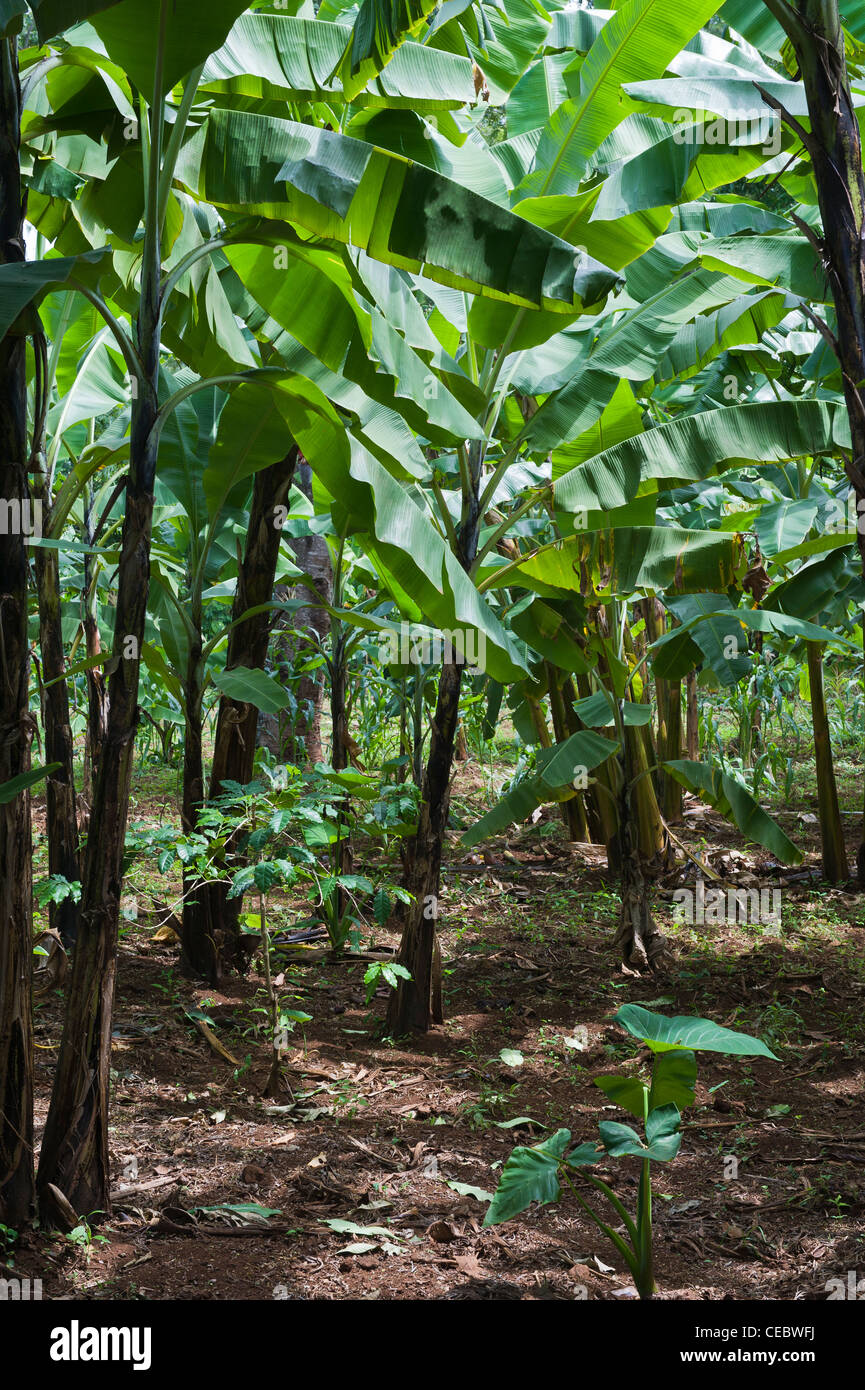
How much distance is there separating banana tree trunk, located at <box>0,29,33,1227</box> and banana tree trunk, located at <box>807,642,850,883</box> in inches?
212

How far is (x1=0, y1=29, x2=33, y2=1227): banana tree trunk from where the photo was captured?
2566 millimetres

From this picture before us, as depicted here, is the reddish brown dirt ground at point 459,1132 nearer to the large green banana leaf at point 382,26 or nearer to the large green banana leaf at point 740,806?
the large green banana leaf at point 740,806

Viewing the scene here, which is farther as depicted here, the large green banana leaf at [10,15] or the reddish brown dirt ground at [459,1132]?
the reddish brown dirt ground at [459,1132]

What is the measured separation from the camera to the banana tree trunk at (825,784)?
671cm

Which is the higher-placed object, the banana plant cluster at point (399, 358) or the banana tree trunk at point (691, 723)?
the banana plant cluster at point (399, 358)

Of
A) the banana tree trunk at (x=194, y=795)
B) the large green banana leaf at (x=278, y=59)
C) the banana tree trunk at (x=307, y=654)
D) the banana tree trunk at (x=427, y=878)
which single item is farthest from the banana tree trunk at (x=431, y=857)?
the banana tree trunk at (x=307, y=654)

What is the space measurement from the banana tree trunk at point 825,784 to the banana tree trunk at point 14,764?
5.38 metres

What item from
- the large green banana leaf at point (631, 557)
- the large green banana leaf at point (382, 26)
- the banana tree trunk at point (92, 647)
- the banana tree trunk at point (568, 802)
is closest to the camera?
the large green banana leaf at point (382, 26)

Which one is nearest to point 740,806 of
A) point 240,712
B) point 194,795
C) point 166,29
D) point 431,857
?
point 431,857

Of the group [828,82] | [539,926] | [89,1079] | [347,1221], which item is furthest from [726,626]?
[89,1079]

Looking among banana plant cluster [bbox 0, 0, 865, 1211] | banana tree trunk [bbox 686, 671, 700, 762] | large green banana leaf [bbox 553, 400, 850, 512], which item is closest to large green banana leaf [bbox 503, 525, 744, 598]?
banana plant cluster [bbox 0, 0, 865, 1211]

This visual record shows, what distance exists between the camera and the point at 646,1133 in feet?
7.28

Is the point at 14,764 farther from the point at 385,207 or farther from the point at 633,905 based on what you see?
the point at 633,905
